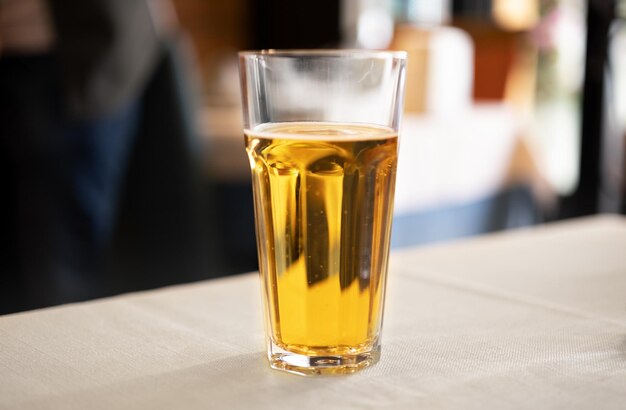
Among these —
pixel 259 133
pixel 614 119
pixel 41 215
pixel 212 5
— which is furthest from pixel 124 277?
pixel 212 5

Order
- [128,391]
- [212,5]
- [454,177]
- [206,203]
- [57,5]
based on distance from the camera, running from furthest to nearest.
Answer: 1. [212,5]
2. [454,177]
3. [206,203]
4. [57,5]
5. [128,391]

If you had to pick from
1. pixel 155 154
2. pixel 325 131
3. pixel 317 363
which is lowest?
pixel 155 154

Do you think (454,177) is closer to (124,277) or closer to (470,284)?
(124,277)

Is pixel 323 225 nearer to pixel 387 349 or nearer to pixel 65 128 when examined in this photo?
pixel 387 349

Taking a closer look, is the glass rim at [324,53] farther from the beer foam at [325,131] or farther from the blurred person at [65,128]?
the blurred person at [65,128]


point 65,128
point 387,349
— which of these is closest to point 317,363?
point 387,349

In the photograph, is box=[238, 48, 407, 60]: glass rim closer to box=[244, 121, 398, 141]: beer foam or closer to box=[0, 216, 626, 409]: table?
box=[244, 121, 398, 141]: beer foam
